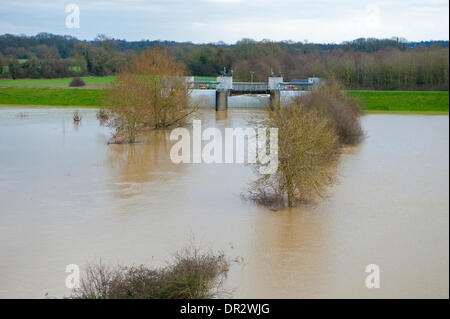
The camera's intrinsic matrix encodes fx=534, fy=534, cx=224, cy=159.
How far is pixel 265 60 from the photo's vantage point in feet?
191

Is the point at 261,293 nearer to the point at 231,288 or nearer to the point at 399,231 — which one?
the point at 231,288

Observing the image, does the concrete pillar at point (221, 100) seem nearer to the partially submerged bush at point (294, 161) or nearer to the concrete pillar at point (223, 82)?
the concrete pillar at point (223, 82)

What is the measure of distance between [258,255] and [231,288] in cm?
178

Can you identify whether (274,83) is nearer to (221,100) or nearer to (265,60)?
(221,100)

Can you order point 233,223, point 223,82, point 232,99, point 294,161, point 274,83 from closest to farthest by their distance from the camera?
point 233,223 → point 294,161 → point 223,82 → point 232,99 → point 274,83

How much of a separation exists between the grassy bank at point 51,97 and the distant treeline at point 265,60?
3135 millimetres

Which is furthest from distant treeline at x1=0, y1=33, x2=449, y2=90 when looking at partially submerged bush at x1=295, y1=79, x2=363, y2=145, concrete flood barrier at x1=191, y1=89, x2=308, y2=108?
concrete flood barrier at x1=191, y1=89, x2=308, y2=108

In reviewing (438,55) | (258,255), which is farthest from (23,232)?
(438,55)

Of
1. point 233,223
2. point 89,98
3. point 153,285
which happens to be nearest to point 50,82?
point 89,98

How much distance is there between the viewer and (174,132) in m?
29.8

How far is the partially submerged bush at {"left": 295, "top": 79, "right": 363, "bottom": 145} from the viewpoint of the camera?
75.9ft

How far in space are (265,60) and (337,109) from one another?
3540 centimetres

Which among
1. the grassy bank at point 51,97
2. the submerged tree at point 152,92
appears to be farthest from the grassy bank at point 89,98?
the submerged tree at point 152,92

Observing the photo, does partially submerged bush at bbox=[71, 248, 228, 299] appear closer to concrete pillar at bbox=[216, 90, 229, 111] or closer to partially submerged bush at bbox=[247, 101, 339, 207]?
partially submerged bush at bbox=[247, 101, 339, 207]
